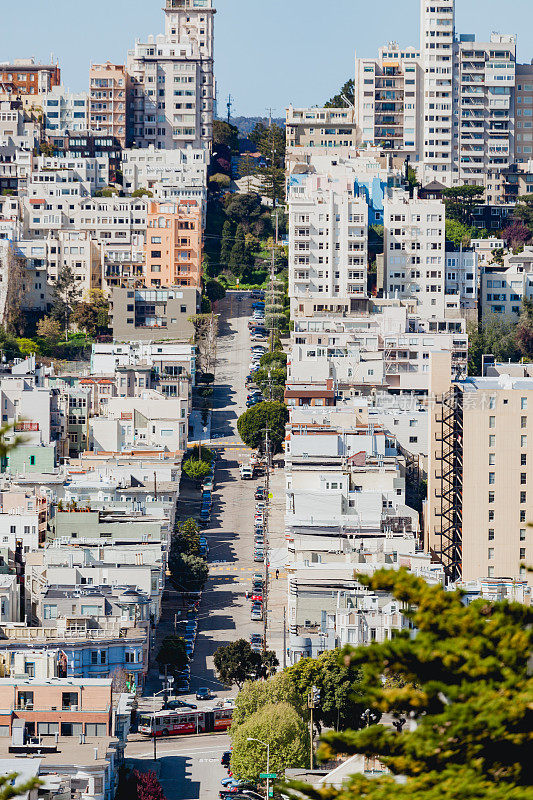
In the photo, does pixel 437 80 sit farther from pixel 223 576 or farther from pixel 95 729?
pixel 95 729

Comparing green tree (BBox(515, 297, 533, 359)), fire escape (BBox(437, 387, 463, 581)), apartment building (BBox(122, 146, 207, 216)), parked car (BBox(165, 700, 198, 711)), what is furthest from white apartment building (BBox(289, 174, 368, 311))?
parked car (BBox(165, 700, 198, 711))

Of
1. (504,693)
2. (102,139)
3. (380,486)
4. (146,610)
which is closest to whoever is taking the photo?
(504,693)

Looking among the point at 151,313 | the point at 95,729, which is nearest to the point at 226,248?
the point at 151,313

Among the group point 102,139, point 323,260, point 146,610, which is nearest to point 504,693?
point 146,610

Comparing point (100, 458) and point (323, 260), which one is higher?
point (323, 260)

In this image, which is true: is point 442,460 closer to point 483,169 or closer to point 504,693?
point 504,693

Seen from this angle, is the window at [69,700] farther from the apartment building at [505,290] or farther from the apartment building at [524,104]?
the apartment building at [524,104]
